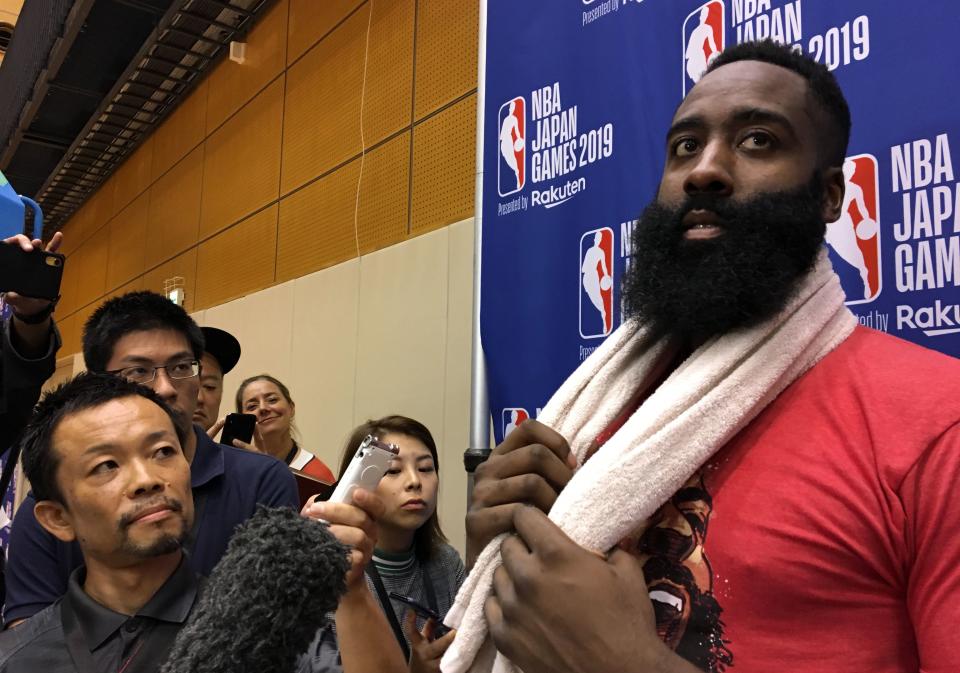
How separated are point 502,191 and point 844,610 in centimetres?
136

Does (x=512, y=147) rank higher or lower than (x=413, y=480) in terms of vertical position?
higher

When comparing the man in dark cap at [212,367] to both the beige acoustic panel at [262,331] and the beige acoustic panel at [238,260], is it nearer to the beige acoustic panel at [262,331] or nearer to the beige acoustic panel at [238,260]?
the beige acoustic panel at [262,331]

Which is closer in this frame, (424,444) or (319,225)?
(424,444)

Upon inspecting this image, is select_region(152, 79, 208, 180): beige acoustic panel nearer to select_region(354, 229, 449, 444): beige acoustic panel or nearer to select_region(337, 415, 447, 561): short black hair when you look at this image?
select_region(354, 229, 449, 444): beige acoustic panel

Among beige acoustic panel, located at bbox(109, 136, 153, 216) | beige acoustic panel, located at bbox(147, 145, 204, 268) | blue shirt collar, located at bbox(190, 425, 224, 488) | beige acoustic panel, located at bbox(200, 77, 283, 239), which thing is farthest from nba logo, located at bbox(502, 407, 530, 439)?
beige acoustic panel, located at bbox(109, 136, 153, 216)

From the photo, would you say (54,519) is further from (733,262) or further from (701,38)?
(701,38)

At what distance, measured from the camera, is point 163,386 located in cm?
175

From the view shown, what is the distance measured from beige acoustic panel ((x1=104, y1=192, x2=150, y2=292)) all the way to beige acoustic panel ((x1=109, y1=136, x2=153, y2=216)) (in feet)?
0.30

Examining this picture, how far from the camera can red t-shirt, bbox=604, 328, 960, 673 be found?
2.09ft

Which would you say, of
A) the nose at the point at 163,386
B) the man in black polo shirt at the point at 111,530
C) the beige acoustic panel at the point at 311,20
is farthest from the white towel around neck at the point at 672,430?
the beige acoustic panel at the point at 311,20

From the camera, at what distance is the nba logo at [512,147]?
1813 mm

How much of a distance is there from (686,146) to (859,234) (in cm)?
43

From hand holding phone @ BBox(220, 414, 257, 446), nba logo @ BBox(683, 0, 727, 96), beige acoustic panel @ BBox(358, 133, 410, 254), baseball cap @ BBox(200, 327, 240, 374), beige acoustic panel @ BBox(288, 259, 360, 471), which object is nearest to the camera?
nba logo @ BBox(683, 0, 727, 96)

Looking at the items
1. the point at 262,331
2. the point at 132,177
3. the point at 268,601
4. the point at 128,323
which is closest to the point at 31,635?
the point at 268,601
